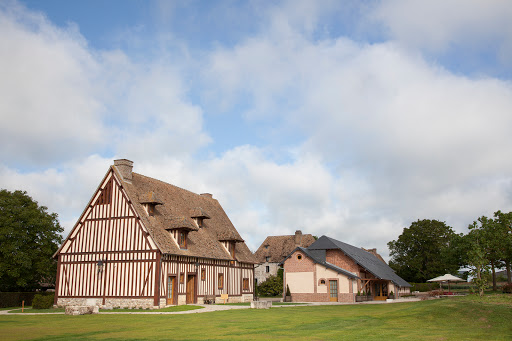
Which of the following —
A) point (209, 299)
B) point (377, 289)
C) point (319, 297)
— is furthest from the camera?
point (377, 289)

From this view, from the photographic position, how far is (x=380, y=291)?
1660 inches

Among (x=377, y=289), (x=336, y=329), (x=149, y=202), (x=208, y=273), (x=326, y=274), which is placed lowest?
(x=377, y=289)

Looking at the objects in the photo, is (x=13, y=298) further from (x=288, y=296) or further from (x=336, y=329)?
(x=336, y=329)

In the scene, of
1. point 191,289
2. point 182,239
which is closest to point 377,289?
point 191,289

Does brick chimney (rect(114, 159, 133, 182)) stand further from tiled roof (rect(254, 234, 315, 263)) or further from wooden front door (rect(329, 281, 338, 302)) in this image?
tiled roof (rect(254, 234, 315, 263))

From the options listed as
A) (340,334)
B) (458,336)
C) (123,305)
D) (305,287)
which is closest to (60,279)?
(123,305)

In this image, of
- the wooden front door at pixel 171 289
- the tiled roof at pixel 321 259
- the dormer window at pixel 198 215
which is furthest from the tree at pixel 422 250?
the wooden front door at pixel 171 289

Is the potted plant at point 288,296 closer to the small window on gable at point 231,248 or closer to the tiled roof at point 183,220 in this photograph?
the tiled roof at point 183,220

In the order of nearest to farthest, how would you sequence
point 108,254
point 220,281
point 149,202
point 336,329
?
point 336,329 → point 108,254 → point 149,202 → point 220,281

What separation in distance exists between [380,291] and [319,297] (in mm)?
9327

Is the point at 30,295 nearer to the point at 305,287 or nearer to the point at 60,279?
the point at 60,279

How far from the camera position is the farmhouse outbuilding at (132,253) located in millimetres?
26578

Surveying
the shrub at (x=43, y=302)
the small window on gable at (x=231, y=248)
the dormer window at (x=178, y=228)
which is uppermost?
the dormer window at (x=178, y=228)

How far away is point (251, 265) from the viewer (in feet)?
126
